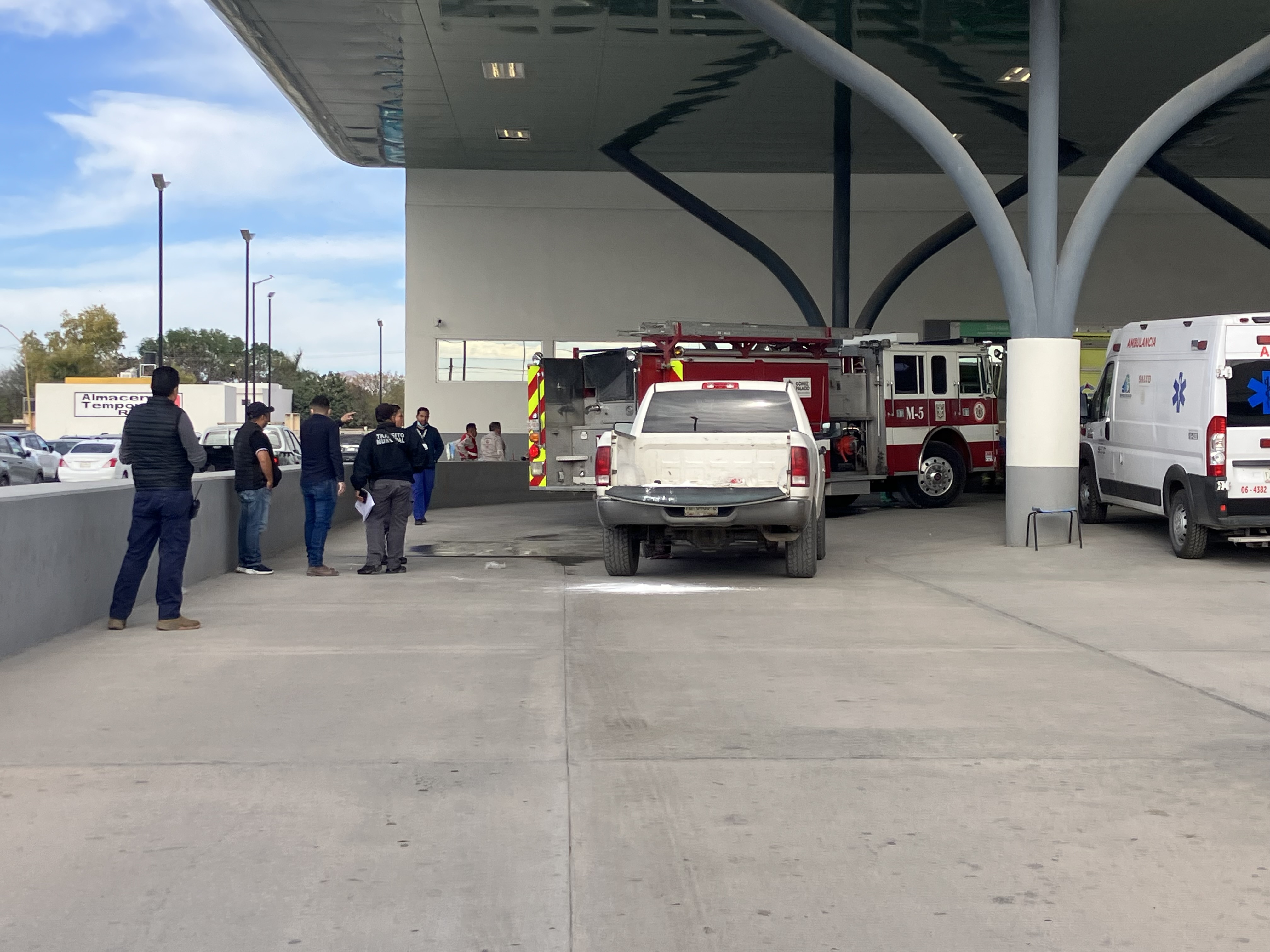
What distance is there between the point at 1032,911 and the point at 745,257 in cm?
3157

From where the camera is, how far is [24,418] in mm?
96312

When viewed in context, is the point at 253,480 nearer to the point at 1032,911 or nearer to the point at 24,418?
the point at 1032,911

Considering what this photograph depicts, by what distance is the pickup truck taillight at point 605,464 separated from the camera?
13.0 metres

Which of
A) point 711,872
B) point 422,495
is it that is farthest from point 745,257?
point 711,872

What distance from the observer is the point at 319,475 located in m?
14.0

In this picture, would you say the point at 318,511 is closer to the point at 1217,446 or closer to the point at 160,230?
the point at 1217,446

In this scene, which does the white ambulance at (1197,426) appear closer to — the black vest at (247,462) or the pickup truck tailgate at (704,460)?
the pickup truck tailgate at (704,460)

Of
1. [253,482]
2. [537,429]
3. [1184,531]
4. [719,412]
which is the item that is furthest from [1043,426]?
[253,482]

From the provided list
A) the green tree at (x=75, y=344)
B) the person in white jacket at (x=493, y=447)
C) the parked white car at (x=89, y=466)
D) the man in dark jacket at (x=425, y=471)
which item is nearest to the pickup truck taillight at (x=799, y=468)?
the man in dark jacket at (x=425, y=471)

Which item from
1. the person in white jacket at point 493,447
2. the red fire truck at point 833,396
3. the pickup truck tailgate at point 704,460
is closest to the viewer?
the pickup truck tailgate at point 704,460

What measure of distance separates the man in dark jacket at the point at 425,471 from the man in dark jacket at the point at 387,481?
5.33 m

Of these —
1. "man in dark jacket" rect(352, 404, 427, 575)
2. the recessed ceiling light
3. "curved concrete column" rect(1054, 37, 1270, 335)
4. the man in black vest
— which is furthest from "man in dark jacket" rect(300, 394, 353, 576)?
the recessed ceiling light

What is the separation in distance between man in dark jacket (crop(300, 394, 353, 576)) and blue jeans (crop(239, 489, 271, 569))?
43 cm

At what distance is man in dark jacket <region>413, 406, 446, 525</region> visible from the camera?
20016mm
